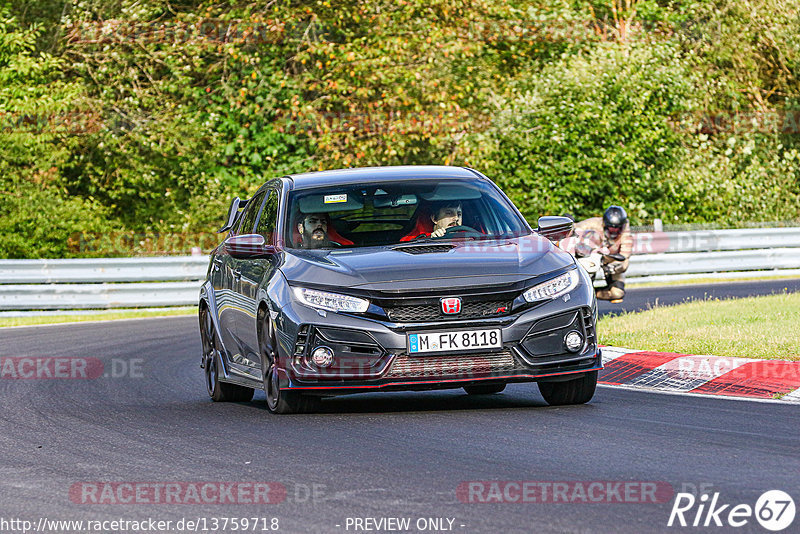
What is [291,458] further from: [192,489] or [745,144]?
[745,144]

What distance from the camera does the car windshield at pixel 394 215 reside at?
10086mm

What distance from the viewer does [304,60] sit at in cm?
3091

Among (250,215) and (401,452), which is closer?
(401,452)

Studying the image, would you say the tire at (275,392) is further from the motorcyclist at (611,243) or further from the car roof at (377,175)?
the motorcyclist at (611,243)

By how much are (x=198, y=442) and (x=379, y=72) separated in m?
22.7

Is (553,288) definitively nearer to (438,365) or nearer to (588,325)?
(588,325)

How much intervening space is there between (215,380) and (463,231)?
240cm

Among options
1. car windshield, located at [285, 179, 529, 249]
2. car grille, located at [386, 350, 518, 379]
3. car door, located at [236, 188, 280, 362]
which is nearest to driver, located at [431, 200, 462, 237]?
car windshield, located at [285, 179, 529, 249]

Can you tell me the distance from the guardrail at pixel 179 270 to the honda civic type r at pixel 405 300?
45.4 ft

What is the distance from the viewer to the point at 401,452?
7676 millimetres

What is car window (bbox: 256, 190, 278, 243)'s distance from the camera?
10.6 meters

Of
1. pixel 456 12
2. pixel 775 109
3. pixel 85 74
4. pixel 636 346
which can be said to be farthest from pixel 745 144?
pixel 636 346

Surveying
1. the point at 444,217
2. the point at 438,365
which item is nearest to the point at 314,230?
the point at 444,217

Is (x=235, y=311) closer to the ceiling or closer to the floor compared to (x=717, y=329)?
closer to the ceiling
